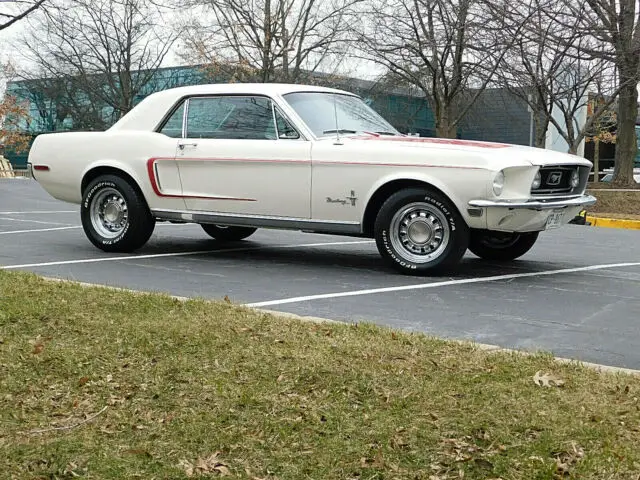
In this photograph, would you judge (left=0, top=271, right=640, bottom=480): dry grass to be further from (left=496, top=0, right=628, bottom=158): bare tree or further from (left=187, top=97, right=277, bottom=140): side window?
(left=496, top=0, right=628, bottom=158): bare tree

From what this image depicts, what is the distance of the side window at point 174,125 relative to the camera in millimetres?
8859

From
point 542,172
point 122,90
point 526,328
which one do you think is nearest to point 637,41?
point 542,172

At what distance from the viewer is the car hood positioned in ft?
24.1

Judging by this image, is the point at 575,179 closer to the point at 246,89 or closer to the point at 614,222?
the point at 246,89

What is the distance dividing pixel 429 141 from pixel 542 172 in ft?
3.39

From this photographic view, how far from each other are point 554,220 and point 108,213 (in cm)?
455

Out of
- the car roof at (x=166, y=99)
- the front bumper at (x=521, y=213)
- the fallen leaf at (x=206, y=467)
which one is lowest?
the fallen leaf at (x=206, y=467)

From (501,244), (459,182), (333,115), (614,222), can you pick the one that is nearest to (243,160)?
(333,115)

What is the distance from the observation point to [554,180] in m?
7.78

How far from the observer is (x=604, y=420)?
366 cm

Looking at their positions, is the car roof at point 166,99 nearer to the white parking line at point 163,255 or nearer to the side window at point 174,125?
the side window at point 174,125

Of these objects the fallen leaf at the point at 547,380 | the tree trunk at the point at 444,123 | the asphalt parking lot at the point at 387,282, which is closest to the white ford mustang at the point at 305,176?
the asphalt parking lot at the point at 387,282

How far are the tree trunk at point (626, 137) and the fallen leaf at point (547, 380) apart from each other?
20524 mm

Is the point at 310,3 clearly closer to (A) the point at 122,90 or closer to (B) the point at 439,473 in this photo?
(A) the point at 122,90
